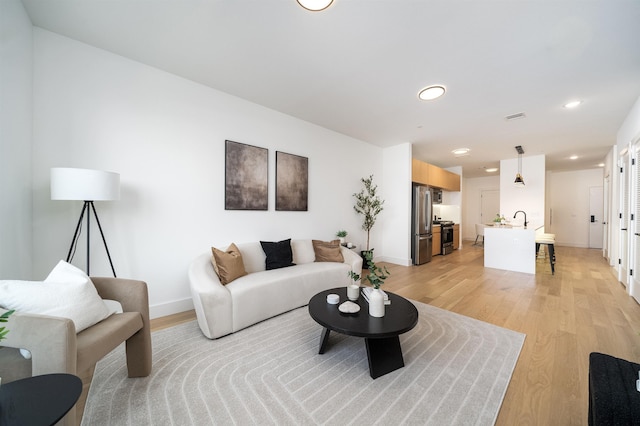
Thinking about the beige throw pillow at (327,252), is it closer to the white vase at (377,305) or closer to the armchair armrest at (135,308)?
the white vase at (377,305)

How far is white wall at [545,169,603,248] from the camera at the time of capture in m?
7.82

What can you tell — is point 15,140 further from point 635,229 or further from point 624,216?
point 624,216

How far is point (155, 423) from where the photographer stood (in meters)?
1.33

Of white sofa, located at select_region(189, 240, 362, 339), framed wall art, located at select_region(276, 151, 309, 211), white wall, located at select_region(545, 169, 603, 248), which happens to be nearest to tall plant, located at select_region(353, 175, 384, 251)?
framed wall art, located at select_region(276, 151, 309, 211)

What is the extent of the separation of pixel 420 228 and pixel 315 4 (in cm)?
493

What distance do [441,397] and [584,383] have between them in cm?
109

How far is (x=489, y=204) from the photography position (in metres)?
9.46

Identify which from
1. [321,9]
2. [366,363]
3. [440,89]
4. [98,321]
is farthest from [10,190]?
[440,89]

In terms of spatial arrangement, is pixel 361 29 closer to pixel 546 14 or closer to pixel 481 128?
pixel 546 14

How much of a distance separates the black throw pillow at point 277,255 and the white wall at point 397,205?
2822 millimetres

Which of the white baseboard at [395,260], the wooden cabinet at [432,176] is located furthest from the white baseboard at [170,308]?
the wooden cabinet at [432,176]

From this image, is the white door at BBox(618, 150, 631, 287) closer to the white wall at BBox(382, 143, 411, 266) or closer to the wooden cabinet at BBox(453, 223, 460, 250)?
the white wall at BBox(382, 143, 411, 266)

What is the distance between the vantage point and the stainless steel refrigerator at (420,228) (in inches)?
217

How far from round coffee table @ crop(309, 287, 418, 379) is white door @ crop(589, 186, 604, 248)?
1001 cm
